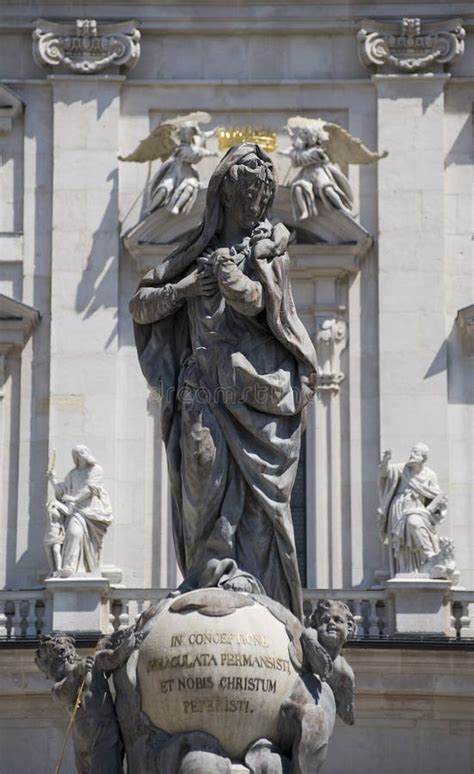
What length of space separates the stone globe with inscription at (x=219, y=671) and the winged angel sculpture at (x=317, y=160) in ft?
63.0

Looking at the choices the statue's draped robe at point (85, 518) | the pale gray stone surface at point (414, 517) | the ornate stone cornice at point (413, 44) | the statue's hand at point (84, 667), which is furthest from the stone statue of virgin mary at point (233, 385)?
the ornate stone cornice at point (413, 44)

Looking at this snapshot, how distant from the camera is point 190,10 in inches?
1267

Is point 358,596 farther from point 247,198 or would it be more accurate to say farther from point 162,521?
point 247,198

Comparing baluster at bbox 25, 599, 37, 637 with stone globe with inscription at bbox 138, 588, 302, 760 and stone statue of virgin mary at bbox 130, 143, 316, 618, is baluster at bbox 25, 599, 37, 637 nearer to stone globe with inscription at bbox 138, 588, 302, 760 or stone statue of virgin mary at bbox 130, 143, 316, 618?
stone statue of virgin mary at bbox 130, 143, 316, 618

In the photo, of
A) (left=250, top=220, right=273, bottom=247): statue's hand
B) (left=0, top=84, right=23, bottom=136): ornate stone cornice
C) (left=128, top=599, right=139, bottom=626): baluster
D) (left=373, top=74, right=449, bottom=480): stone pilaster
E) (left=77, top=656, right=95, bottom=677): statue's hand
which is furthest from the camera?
(left=0, top=84, right=23, bottom=136): ornate stone cornice

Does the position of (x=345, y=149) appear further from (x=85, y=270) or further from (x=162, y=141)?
(x=85, y=270)

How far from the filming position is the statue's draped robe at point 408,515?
28.7 metres

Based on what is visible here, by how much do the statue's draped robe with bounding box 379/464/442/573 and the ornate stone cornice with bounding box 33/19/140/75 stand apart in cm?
641

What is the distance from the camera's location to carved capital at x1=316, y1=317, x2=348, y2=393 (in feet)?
101

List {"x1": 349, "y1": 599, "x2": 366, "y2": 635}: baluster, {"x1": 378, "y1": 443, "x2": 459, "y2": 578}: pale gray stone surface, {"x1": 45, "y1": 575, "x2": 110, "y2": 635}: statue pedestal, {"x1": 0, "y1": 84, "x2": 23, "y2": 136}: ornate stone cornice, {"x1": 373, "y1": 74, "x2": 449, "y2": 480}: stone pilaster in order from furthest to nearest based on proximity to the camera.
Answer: {"x1": 0, "y1": 84, "x2": 23, "y2": 136}: ornate stone cornice
{"x1": 373, "y1": 74, "x2": 449, "y2": 480}: stone pilaster
{"x1": 378, "y1": 443, "x2": 459, "y2": 578}: pale gray stone surface
{"x1": 45, "y1": 575, "x2": 110, "y2": 635}: statue pedestal
{"x1": 349, "y1": 599, "x2": 366, "y2": 635}: baluster

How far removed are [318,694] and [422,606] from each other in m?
16.4

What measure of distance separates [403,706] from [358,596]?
52.3 inches

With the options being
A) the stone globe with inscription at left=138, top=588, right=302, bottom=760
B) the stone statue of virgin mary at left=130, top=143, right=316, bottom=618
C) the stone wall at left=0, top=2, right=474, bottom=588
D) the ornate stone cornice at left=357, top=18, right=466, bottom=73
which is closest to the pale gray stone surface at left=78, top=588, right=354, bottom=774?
the stone globe with inscription at left=138, top=588, right=302, bottom=760

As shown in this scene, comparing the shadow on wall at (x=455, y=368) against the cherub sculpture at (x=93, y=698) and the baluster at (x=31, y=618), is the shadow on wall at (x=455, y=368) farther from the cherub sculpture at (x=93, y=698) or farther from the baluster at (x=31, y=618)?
the cherub sculpture at (x=93, y=698)
